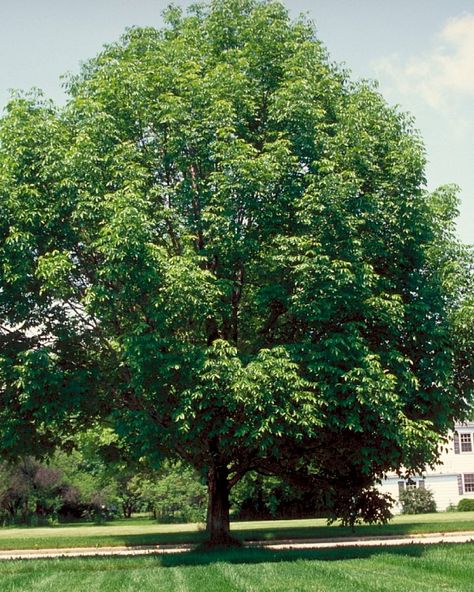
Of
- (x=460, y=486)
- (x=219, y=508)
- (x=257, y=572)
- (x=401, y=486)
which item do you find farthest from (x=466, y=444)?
(x=257, y=572)

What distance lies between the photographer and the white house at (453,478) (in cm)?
5281

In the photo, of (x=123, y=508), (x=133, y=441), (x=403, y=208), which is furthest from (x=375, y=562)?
(x=123, y=508)

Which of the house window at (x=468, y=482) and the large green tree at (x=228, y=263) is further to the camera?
A: the house window at (x=468, y=482)

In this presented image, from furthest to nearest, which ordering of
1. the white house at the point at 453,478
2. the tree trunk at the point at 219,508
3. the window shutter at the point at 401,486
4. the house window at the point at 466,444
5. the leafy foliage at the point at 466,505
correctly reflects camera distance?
the house window at the point at 466,444, the white house at the point at 453,478, the window shutter at the point at 401,486, the leafy foliage at the point at 466,505, the tree trunk at the point at 219,508

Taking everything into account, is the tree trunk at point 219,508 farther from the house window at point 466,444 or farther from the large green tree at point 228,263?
the house window at point 466,444

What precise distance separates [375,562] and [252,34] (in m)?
14.9

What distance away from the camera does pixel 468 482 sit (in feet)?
177

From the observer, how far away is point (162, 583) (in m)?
12.9

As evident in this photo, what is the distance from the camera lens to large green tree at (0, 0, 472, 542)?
16.2 m

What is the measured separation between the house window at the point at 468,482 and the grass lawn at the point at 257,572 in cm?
3855

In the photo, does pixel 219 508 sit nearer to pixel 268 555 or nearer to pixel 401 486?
pixel 268 555

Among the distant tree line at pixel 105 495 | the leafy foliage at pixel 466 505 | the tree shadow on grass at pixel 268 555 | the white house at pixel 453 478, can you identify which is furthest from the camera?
Result: the white house at pixel 453 478

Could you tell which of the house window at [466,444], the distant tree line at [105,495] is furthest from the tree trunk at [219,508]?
the house window at [466,444]

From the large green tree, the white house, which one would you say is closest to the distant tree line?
the white house
